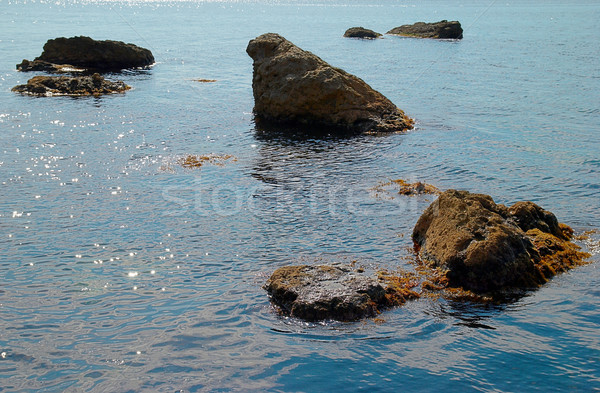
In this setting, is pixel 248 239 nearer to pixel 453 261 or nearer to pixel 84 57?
pixel 453 261

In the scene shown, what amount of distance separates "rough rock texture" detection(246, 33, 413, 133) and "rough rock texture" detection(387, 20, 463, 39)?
4384 centimetres

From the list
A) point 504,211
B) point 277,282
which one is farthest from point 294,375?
point 504,211

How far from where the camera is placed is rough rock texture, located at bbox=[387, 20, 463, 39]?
213ft

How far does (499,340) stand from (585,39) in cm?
5833

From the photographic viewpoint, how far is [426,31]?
68.6m

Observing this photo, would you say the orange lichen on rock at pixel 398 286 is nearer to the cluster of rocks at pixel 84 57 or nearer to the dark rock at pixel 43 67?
the cluster of rocks at pixel 84 57

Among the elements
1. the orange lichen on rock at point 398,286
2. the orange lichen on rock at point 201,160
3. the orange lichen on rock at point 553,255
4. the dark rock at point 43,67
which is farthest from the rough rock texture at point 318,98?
the dark rock at point 43,67

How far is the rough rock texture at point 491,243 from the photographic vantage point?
36.2 feet

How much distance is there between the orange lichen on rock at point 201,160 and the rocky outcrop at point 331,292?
936 cm

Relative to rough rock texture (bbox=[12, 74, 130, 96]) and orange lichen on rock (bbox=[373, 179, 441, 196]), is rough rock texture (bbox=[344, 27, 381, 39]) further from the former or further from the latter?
orange lichen on rock (bbox=[373, 179, 441, 196])

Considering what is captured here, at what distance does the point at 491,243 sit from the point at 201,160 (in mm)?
11682

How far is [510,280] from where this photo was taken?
11.0m

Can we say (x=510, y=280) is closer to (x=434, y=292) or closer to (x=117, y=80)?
(x=434, y=292)

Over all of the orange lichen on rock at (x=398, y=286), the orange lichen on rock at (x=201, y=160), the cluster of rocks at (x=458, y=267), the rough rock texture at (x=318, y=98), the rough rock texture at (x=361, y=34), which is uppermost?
the rough rock texture at (x=361, y=34)
